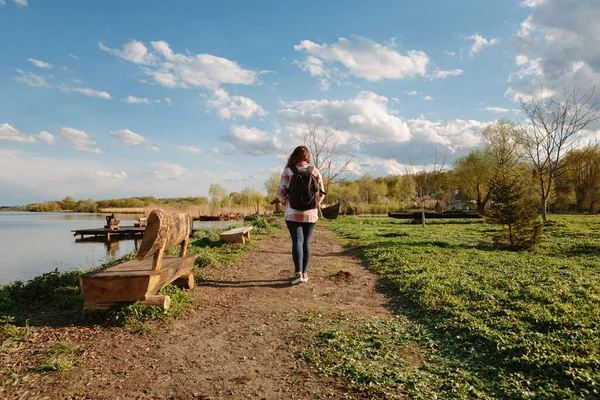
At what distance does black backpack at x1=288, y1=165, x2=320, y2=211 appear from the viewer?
5.52 meters

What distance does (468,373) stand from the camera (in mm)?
2885

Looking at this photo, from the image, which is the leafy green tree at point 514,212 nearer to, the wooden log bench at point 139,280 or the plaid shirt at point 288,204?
the plaid shirt at point 288,204

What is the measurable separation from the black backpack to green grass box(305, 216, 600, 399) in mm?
1966

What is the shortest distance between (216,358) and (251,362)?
Result: 1.12 feet

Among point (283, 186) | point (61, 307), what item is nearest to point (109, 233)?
point (61, 307)

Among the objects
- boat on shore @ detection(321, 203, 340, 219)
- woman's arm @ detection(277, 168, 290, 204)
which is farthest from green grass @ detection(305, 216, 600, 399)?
boat on shore @ detection(321, 203, 340, 219)

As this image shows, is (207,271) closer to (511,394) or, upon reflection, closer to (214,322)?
(214,322)

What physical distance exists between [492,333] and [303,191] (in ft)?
10.2

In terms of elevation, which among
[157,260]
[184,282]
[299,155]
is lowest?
[184,282]

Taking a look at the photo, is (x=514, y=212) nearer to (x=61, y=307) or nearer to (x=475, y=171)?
(x=61, y=307)

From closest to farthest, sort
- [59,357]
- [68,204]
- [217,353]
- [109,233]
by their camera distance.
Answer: [59,357]
[217,353]
[109,233]
[68,204]

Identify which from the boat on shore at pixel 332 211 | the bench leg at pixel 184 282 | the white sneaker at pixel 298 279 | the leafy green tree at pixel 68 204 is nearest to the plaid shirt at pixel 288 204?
the white sneaker at pixel 298 279

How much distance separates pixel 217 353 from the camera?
334 cm

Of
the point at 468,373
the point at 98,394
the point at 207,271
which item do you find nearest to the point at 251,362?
the point at 98,394
